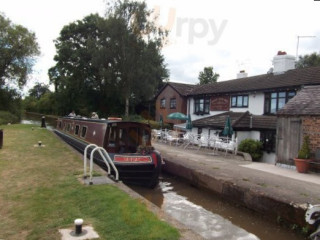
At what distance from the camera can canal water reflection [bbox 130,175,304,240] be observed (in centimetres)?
597

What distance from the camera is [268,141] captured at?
14.8 metres

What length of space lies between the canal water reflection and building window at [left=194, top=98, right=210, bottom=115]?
1236cm

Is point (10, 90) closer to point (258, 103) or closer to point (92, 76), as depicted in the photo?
point (92, 76)

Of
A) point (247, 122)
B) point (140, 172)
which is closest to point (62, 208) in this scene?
point (140, 172)

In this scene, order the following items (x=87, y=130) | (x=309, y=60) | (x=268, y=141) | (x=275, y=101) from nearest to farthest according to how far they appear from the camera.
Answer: (x=87, y=130), (x=268, y=141), (x=275, y=101), (x=309, y=60)

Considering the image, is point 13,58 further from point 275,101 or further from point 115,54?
point 275,101

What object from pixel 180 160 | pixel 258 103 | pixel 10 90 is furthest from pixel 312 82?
pixel 10 90

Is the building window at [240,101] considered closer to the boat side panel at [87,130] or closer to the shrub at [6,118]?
the boat side panel at [87,130]

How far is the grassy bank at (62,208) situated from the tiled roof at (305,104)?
25.6 feet

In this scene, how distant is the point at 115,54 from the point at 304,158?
69.4 feet

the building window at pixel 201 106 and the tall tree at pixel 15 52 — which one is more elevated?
the tall tree at pixel 15 52

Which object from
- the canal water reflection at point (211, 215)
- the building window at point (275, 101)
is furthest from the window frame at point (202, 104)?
the canal water reflection at point (211, 215)

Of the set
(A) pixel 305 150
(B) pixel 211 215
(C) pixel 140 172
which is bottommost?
(B) pixel 211 215

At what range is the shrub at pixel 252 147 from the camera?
14305mm
